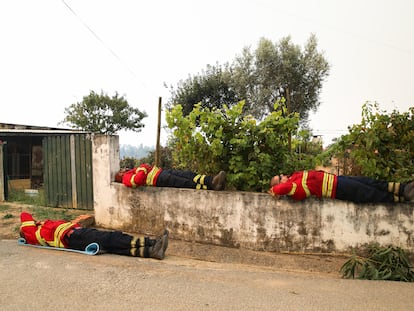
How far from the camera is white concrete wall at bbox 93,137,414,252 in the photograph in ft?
13.8

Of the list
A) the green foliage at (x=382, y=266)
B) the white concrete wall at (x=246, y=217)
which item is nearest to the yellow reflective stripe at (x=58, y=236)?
the white concrete wall at (x=246, y=217)

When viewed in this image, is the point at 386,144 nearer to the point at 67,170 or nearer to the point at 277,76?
the point at 67,170

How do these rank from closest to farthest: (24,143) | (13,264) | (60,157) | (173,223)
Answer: (13,264)
(173,223)
(60,157)
(24,143)

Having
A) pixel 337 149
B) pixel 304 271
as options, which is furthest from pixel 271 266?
pixel 337 149

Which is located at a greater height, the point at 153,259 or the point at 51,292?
the point at 51,292

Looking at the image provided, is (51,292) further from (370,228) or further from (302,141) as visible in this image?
(302,141)

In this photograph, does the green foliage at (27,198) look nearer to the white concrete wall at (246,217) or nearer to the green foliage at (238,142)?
the white concrete wall at (246,217)

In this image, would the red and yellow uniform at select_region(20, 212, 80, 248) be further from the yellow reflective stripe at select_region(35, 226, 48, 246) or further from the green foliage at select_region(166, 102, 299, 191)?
the green foliage at select_region(166, 102, 299, 191)

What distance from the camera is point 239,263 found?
4461mm

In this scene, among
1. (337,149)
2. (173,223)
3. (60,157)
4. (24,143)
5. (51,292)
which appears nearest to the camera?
(51,292)

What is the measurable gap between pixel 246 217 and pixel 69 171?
4.64 metres

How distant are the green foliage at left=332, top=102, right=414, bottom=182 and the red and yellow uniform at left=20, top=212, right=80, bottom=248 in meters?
4.45

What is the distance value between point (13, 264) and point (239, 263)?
2.87m

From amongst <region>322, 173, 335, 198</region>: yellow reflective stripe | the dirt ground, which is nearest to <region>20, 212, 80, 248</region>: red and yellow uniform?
A: the dirt ground
